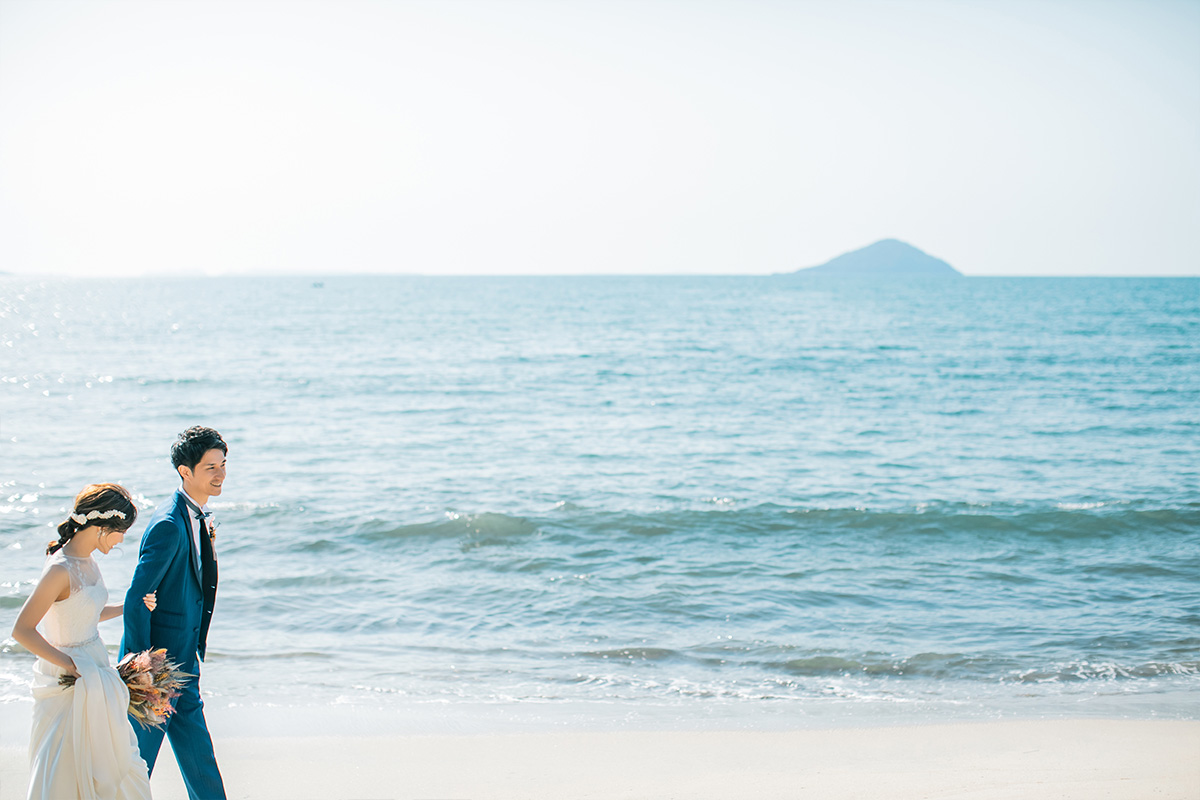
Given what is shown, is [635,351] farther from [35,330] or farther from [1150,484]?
[35,330]

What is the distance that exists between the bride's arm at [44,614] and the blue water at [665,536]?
3.46m

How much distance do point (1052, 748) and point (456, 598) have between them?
5.87 metres

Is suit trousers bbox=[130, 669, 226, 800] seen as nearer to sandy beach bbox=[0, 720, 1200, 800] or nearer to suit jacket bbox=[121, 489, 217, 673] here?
suit jacket bbox=[121, 489, 217, 673]

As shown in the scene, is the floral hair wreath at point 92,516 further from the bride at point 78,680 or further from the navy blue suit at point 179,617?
the navy blue suit at point 179,617

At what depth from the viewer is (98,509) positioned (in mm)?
3531

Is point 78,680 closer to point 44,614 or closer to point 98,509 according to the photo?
Answer: point 44,614

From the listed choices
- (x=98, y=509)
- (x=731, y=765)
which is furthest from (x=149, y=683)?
(x=731, y=765)

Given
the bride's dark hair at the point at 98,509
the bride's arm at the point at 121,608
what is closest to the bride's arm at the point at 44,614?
the bride's dark hair at the point at 98,509

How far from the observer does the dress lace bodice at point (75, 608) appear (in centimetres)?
358

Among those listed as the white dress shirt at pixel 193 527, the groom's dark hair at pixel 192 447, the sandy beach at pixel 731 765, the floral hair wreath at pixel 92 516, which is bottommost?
the sandy beach at pixel 731 765

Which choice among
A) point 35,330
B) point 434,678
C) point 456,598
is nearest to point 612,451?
point 456,598

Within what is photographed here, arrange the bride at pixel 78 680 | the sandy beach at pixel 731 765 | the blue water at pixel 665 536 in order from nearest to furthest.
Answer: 1. the bride at pixel 78 680
2. the sandy beach at pixel 731 765
3. the blue water at pixel 665 536

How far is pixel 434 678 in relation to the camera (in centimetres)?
752

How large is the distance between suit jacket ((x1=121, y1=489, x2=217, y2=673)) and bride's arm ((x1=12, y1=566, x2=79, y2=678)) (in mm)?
283
